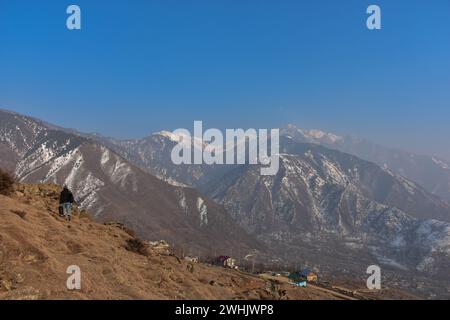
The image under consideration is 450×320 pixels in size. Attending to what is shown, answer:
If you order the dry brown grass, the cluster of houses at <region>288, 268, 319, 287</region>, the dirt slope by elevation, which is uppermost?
the dry brown grass

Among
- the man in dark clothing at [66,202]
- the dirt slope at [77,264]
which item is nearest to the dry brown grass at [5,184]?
the dirt slope at [77,264]

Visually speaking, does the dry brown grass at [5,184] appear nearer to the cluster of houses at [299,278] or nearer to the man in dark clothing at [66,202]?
the man in dark clothing at [66,202]

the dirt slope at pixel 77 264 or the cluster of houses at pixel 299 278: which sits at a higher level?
the dirt slope at pixel 77 264

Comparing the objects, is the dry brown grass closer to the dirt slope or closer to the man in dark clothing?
the dirt slope

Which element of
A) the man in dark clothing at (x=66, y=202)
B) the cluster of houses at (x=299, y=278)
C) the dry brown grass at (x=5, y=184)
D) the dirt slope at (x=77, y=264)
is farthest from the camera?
the cluster of houses at (x=299, y=278)

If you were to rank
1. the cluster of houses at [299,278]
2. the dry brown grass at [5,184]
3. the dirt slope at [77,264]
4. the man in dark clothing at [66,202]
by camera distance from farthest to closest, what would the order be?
the cluster of houses at [299,278] < the dry brown grass at [5,184] < the man in dark clothing at [66,202] < the dirt slope at [77,264]

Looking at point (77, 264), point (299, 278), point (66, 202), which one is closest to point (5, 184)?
point (66, 202)

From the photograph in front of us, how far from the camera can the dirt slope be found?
23203 millimetres

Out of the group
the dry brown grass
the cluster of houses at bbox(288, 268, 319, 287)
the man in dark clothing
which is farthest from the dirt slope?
the cluster of houses at bbox(288, 268, 319, 287)

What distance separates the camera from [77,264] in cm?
2844

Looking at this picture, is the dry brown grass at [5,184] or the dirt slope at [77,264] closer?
the dirt slope at [77,264]

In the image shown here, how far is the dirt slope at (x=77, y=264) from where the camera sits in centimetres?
2320

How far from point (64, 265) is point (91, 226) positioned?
19.8 metres
